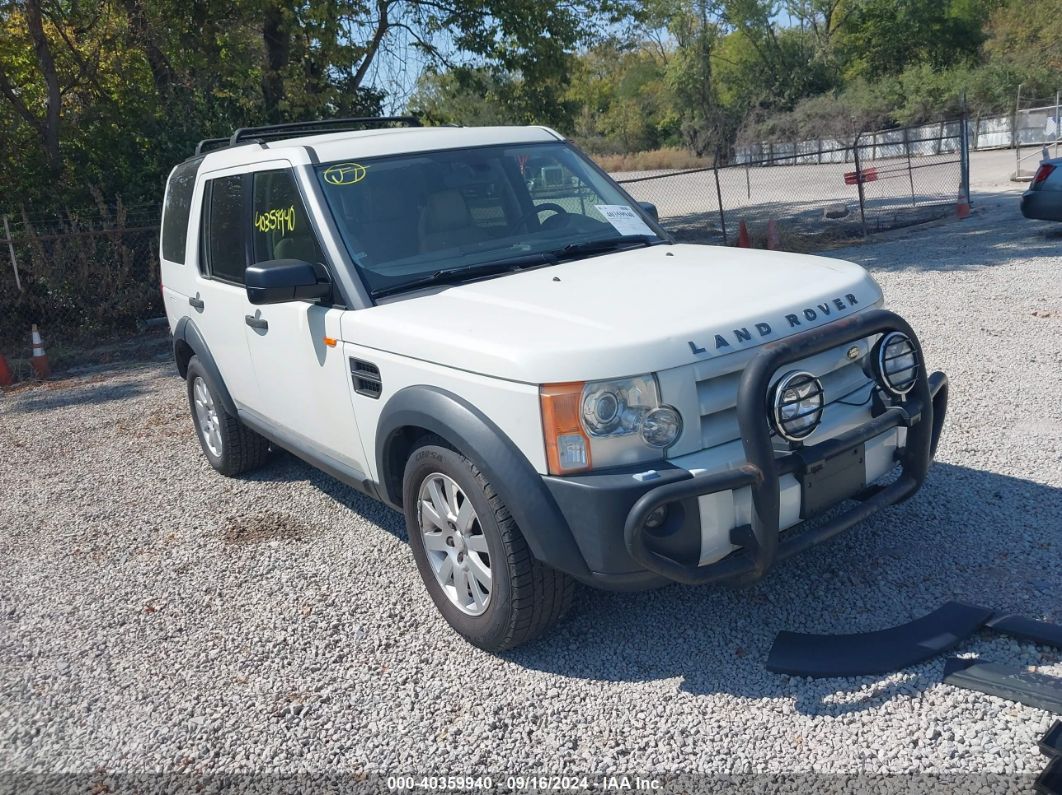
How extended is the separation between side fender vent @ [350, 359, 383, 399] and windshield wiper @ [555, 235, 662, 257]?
3.56 ft

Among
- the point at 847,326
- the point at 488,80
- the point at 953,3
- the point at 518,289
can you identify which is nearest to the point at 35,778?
the point at 518,289

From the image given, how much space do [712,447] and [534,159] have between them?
7.60 feet

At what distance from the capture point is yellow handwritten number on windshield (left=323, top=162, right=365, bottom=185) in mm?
4398

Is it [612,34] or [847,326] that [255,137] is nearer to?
[847,326]

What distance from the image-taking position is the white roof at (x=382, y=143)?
453 cm

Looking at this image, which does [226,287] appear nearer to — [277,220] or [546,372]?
[277,220]

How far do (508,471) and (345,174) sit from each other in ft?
6.42

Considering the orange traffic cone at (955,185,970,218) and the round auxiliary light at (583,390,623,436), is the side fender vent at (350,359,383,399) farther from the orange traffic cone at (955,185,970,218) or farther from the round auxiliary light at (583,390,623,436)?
the orange traffic cone at (955,185,970,218)

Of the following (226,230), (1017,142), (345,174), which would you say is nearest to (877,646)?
(345,174)

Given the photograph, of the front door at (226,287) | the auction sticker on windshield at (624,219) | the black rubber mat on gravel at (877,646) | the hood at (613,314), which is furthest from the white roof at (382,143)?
the black rubber mat on gravel at (877,646)

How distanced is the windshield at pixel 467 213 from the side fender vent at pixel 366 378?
0.33m

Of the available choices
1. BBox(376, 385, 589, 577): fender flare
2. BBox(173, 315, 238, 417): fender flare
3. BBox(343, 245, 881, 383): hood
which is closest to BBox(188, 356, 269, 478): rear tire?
BBox(173, 315, 238, 417): fender flare

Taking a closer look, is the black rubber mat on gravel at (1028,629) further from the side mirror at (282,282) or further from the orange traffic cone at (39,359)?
the orange traffic cone at (39,359)

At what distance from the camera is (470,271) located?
417 centimetres
